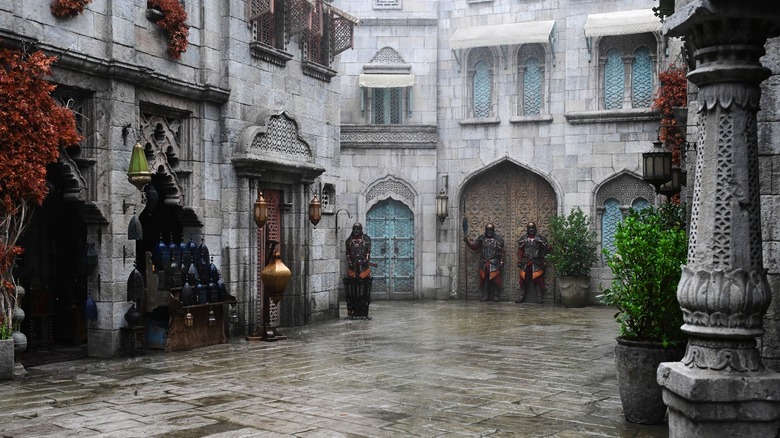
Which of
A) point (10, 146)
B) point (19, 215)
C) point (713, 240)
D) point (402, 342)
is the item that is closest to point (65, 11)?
point (10, 146)

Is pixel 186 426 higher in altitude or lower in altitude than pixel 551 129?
lower

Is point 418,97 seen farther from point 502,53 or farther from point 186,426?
point 186,426

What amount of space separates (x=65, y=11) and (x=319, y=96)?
20.2 feet

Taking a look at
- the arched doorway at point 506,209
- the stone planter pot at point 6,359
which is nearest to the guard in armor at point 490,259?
the arched doorway at point 506,209

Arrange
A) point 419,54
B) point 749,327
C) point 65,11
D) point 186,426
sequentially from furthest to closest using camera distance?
point 419,54 → point 65,11 → point 186,426 → point 749,327

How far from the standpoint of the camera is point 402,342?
42.6 feet

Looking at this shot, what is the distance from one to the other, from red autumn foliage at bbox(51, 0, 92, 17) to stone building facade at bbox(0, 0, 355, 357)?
0.10m

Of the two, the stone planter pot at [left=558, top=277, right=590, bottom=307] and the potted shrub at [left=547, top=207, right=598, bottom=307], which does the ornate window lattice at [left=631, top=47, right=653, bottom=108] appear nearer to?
the potted shrub at [left=547, top=207, right=598, bottom=307]

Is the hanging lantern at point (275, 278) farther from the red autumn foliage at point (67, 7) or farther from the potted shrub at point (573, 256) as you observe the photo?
the potted shrub at point (573, 256)

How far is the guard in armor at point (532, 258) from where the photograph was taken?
20.5m

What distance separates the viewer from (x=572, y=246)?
19.7m

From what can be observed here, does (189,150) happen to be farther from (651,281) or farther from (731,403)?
(731,403)

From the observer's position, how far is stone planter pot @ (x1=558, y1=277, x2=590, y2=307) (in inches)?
784

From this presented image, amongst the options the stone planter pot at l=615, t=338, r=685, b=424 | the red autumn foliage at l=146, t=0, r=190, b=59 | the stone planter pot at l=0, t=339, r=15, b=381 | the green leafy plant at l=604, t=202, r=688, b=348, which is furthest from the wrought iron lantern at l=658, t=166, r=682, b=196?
the stone planter pot at l=0, t=339, r=15, b=381
